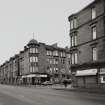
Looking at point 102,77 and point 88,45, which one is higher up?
point 88,45

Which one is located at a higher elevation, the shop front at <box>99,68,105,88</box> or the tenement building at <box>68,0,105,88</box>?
the tenement building at <box>68,0,105,88</box>

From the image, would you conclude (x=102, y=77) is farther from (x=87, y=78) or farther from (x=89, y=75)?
(x=87, y=78)

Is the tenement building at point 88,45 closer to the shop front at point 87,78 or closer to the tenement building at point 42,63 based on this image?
the shop front at point 87,78

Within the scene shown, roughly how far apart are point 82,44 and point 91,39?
12.5 feet

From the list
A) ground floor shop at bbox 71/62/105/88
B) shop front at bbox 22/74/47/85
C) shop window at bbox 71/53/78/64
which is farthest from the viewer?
shop front at bbox 22/74/47/85

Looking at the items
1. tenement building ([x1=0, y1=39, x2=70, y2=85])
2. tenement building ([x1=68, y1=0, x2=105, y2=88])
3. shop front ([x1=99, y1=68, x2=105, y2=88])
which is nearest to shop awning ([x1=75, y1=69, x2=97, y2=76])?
tenement building ([x1=68, y1=0, x2=105, y2=88])

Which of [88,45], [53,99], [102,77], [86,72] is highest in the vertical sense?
[88,45]

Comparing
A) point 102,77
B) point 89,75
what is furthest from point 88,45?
point 102,77

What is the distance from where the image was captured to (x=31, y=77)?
299 feet

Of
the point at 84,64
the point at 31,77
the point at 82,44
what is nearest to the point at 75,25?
the point at 82,44

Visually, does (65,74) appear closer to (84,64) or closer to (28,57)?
(28,57)

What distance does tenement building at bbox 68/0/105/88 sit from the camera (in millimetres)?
42812

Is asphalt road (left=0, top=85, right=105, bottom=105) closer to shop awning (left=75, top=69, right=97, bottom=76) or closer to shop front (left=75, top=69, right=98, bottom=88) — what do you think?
shop awning (left=75, top=69, right=97, bottom=76)

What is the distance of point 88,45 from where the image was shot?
156 ft
